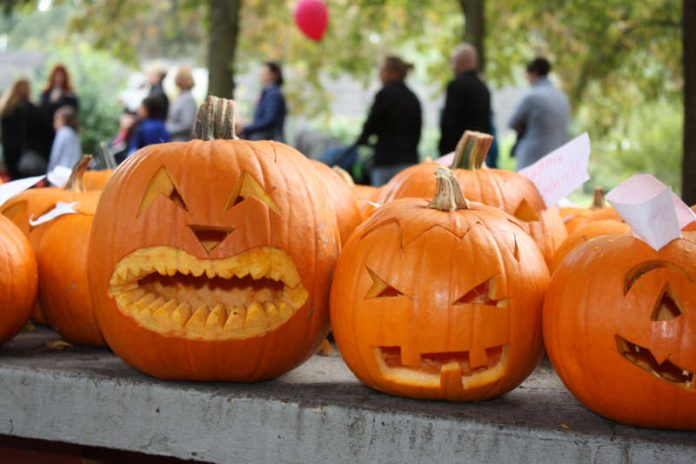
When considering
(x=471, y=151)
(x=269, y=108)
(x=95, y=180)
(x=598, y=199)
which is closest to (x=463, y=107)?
(x=269, y=108)

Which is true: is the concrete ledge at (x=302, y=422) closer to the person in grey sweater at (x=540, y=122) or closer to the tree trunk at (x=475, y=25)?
the person in grey sweater at (x=540, y=122)

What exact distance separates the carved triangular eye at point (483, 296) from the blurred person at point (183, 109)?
29.3 feet

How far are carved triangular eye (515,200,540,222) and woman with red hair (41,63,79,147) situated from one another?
9335mm

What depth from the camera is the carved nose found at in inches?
97.5

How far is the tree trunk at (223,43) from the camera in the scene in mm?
11305

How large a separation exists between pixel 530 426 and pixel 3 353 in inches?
60.5

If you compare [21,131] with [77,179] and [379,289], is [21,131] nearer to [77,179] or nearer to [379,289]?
[77,179]

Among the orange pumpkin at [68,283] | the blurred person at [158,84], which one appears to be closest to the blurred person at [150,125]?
the blurred person at [158,84]

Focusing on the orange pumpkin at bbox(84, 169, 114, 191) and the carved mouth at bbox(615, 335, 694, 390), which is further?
the orange pumpkin at bbox(84, 169, 114, 191)

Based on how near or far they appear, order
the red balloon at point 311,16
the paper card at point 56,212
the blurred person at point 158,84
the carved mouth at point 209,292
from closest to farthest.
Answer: the carved mouth at point 209,292 → the paper card at point 56,212 → the blurred person at point 158,84 → the red balloon at point 311,16

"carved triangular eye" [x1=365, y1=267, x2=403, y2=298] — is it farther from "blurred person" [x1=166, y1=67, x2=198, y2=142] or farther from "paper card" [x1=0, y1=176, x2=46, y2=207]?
"blurred person" [x1=166, y1=67, x2=198, y2=142]

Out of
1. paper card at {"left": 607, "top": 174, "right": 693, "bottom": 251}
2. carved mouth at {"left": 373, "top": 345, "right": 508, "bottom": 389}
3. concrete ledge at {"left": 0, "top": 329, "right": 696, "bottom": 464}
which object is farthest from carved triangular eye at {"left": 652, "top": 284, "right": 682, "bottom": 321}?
carved mouth at {"left": 373, "top": 345, "right": 508, "bottom": 389}

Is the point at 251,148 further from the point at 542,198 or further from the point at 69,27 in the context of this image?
the point at 69,27

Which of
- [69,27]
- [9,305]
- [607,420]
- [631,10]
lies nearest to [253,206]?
[9,305]
